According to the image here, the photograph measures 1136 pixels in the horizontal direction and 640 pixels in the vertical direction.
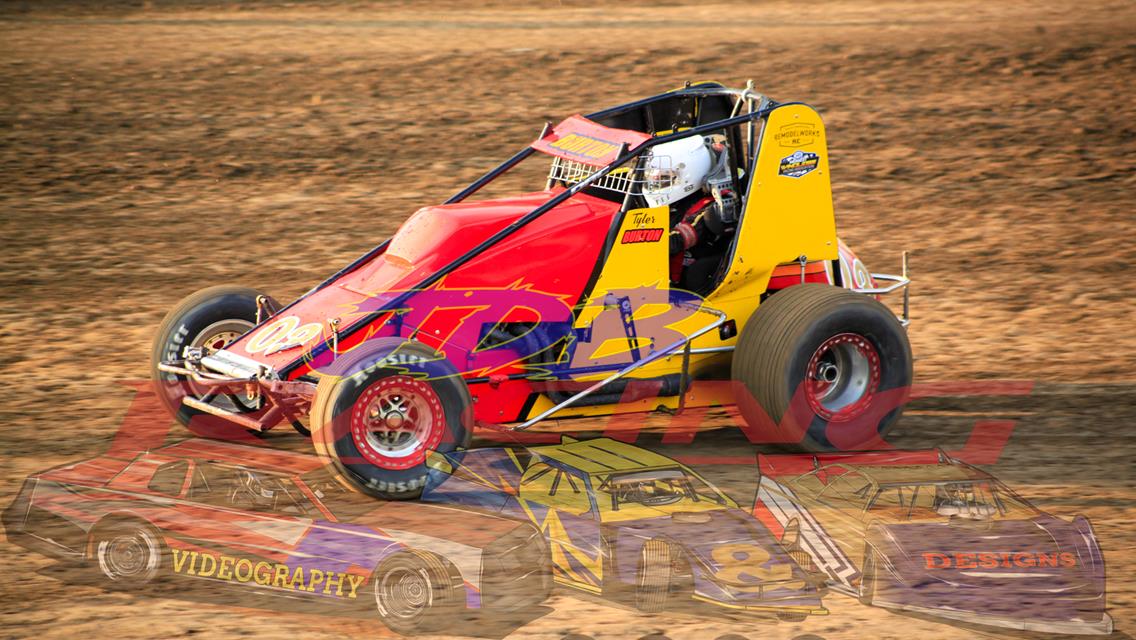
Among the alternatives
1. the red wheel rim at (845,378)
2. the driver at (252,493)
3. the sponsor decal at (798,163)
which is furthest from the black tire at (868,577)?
the driver at (252,493)

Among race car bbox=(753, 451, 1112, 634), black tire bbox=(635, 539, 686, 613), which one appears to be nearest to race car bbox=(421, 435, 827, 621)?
black tire bbox=(635, 539, 686, 613)

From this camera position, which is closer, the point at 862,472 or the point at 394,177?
the point at 862,472

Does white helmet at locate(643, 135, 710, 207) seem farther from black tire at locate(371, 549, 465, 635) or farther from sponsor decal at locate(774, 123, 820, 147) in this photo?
black tire at locate(371, 549, 465, 635)

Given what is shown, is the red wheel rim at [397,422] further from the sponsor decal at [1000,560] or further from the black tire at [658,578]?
the sponsor decal at [1000,560]

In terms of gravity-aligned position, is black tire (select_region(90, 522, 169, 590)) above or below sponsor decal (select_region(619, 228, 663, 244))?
below

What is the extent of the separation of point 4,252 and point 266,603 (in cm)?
813

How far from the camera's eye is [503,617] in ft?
20.3

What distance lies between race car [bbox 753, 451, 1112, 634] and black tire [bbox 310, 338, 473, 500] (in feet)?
6.01

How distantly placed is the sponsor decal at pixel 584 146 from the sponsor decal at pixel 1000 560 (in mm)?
3206

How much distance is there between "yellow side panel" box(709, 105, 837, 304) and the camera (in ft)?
27.2

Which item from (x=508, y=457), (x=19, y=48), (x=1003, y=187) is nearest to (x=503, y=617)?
(x=508, y=457)

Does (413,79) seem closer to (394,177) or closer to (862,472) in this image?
(394,177)

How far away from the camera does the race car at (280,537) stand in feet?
21.0

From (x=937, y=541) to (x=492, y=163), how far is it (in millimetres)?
9662
